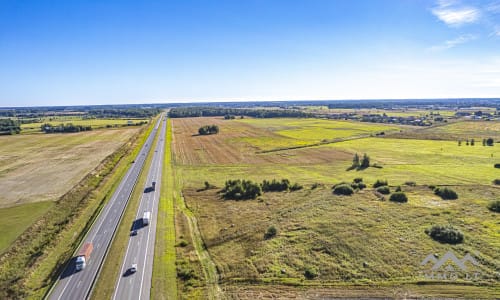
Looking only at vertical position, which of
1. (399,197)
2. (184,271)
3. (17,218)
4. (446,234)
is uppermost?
(399,197)

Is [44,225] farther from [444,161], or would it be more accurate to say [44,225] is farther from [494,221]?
[444,161]

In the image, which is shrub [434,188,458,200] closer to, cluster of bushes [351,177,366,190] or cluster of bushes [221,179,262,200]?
cluster of bushes [351,177,366,190]

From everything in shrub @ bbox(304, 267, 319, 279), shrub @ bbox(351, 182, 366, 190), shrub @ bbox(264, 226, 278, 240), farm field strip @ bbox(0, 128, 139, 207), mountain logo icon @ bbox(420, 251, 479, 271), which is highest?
farm field strip @ bbox(0, 128, 139, 207)

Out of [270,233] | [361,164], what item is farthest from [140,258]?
[361,164]

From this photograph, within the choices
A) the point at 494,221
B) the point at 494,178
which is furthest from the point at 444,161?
the point at 494,221

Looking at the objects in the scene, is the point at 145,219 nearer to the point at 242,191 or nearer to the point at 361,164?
the point at 242,191

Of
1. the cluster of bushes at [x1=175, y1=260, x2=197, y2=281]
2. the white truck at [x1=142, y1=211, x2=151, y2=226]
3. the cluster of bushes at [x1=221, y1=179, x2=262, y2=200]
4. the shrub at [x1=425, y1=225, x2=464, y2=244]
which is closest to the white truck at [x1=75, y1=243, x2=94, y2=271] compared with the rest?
the white truck at [x1=142, y1=211, x2=151, y2=226]
